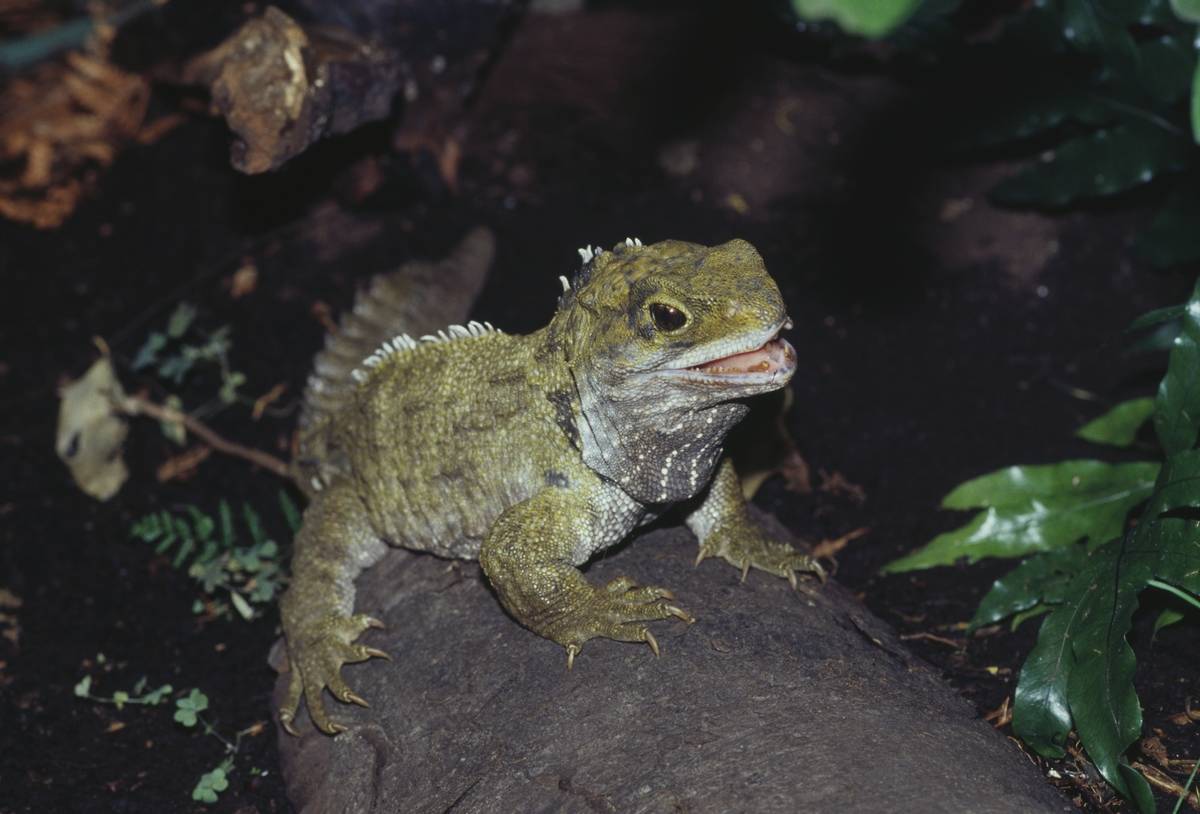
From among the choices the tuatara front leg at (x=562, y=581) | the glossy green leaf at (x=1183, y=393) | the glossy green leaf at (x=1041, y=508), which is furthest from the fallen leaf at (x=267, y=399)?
the glossy green leaf at (x=1183, y=393)

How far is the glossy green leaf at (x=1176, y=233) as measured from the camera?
634 cm

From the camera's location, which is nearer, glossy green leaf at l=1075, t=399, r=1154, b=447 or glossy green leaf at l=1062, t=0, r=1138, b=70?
glossy green leaf at l=1075, t=399, r=1154, b=447

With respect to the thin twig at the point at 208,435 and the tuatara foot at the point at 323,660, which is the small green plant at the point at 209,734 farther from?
the thin twig at the point at 208,435

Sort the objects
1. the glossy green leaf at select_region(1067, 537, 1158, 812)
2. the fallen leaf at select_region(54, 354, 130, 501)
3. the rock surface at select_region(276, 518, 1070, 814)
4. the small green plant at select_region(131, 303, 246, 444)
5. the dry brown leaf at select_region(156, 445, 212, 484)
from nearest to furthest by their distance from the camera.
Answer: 1. the rock surface at select_region(276, 518, 1070, 814)
2. the glossy green leaf at select_region(1067, 537, 1158, 812)
3. the fallen leaf at select_region(54, 354, 130, 501)
4. the dry brown leaf at select_region(156, 445, 212, 484)
5. the small green plant at select_region(131, 303, 246, 444)

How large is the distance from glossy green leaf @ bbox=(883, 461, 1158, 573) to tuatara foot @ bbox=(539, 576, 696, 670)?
5.63ft

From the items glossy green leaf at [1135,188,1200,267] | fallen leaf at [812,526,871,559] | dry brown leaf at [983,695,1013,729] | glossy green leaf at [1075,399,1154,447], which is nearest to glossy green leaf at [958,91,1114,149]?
glossy green leaf at [1135,188,1200,267]

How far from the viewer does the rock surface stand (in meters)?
3.36

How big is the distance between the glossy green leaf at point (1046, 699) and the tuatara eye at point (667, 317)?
77.6 inches

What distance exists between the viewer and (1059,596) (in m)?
4.47

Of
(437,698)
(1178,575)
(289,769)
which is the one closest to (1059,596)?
(1178,575)

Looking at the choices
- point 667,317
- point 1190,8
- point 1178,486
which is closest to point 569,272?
point 667,317

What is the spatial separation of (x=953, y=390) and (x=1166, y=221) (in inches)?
68.0

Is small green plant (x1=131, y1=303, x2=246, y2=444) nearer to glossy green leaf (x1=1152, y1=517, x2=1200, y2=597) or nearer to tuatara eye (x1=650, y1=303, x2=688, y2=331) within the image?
tuatara eye (x1=650, y1=303, x2=688, y2=331)

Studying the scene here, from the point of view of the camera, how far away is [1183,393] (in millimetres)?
4371
